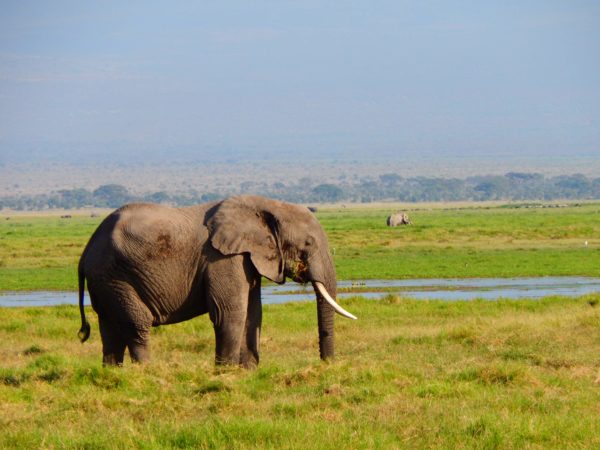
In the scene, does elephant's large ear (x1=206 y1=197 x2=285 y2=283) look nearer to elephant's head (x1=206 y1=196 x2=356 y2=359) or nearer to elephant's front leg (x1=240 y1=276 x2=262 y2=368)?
elephant's head (x1=206 y1=196 x2=356 y2=359)

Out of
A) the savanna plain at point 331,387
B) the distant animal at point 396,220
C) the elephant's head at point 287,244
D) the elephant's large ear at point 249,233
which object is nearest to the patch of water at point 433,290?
the savanna plain at point 331,387

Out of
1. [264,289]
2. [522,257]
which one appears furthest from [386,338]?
[522,257]

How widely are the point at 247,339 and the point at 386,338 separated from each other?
407 cm

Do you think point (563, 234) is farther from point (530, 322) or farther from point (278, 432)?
point (278, 432)

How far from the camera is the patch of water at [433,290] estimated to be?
29141 mm

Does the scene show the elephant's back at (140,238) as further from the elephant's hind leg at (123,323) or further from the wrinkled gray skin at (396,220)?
the wrinkled gray skin at (396,220)

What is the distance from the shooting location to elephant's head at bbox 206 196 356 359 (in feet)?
47.3

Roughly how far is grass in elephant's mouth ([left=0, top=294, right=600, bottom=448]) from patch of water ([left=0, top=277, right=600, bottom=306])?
1053cm

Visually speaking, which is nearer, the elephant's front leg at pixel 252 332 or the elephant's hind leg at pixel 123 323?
the elephant's hind leg at pixel 123 323

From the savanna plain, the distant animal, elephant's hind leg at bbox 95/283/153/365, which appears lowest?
the distant animal

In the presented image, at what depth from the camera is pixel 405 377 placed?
487 inches

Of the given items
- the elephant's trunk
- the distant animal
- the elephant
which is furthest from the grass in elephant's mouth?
the distant animal

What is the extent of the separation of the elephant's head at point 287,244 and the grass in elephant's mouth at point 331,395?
89cm

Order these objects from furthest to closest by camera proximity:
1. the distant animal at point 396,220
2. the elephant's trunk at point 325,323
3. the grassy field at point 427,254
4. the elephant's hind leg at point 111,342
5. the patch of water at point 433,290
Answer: the distant animal at point 396,220 → the grassy field at point 427,254 → the patch of water at point 433,290 → the elephant's trunk at point 325,323 → the elephant's hind leg at point 111,342
